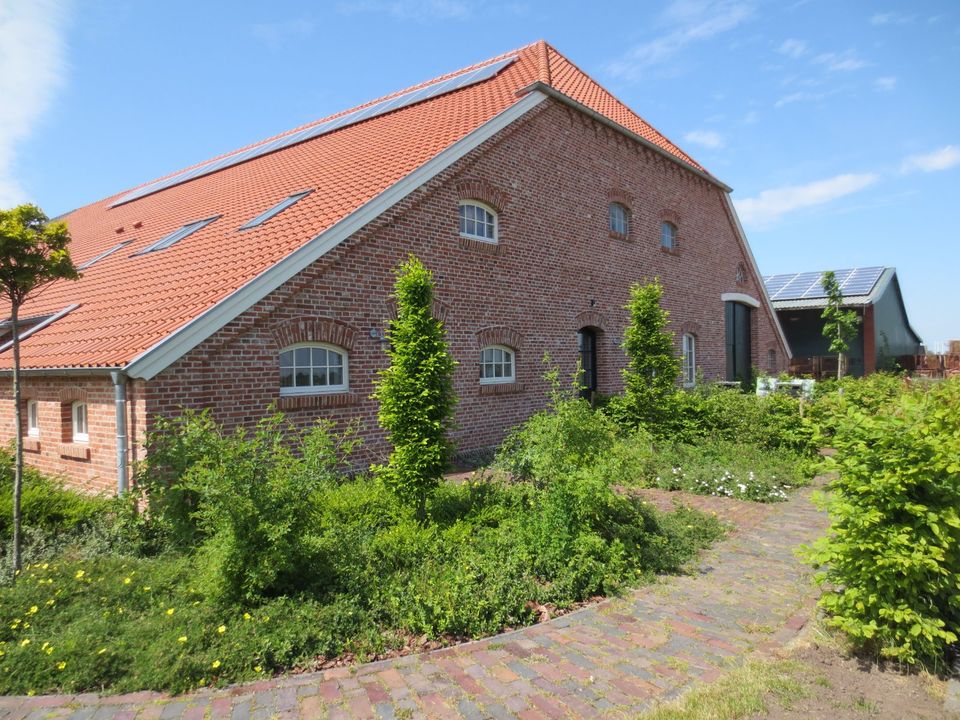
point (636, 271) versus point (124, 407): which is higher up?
→ point (636, 271)

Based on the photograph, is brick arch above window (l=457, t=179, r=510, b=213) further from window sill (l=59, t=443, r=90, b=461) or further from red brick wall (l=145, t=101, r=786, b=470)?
window sill (l=59, t=443, r=90, b=461)

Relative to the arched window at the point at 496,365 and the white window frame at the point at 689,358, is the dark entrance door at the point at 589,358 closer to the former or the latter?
the arched window at the point at 496,365

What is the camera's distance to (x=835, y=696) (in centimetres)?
362

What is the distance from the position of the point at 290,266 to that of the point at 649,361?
6.69 metres

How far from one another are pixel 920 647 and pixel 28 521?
8075 mm

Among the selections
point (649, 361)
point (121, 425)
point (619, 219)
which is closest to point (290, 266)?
point (121, 425)

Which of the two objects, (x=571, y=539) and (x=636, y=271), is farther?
(x=636, y=271)

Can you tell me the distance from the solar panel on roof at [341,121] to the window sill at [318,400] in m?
8.65

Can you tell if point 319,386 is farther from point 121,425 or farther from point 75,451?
point 75,451

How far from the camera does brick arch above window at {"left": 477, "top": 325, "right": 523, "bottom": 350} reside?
1150cm

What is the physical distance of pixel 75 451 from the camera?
320 inches

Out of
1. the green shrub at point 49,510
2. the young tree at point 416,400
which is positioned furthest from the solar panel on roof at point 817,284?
the green shrub at point 49,510

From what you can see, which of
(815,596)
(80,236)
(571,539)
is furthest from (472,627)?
(80,236)

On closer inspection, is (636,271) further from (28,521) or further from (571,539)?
(28,521)
